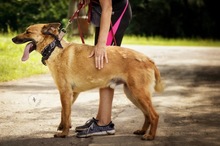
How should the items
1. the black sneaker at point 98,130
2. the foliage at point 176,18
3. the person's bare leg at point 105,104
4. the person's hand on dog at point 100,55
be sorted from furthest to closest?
the foliage at point 176,18, the person's bare leg at point 105,104, the black sneaker at point 98,130, the person's hand on dog at point 100,55

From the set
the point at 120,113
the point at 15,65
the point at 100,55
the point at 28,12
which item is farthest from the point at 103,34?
the point at 28,12

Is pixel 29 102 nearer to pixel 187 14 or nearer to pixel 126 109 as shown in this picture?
pixel 126 109

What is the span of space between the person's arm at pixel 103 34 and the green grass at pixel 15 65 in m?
5.09

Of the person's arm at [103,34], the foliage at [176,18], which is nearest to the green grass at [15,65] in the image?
the person's arm at [103,34]

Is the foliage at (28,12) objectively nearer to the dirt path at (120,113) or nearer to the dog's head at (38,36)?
the dirt path at (120,113)

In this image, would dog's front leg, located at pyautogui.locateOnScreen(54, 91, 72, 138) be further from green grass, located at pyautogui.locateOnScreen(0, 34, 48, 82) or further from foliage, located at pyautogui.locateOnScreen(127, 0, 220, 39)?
foliage, located at pyautogui.locateOnScreen(127, 0, 220, 39)

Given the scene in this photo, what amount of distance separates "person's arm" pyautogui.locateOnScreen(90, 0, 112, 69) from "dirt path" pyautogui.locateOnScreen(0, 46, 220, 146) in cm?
86

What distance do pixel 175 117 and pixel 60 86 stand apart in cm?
198

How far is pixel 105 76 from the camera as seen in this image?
5508mm

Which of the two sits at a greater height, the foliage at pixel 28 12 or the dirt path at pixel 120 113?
the dirt path at pixel 120 113

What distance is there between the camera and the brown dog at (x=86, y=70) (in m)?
5.47

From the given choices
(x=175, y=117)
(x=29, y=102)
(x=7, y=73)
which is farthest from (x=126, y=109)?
(x=7, y=73)

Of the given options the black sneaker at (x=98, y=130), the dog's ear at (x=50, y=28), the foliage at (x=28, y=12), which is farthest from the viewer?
the foliage at (x=28, y=12)

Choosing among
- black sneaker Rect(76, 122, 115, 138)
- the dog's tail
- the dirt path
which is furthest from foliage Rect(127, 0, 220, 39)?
black sneaker Rect(76, 122, 115, 138)
